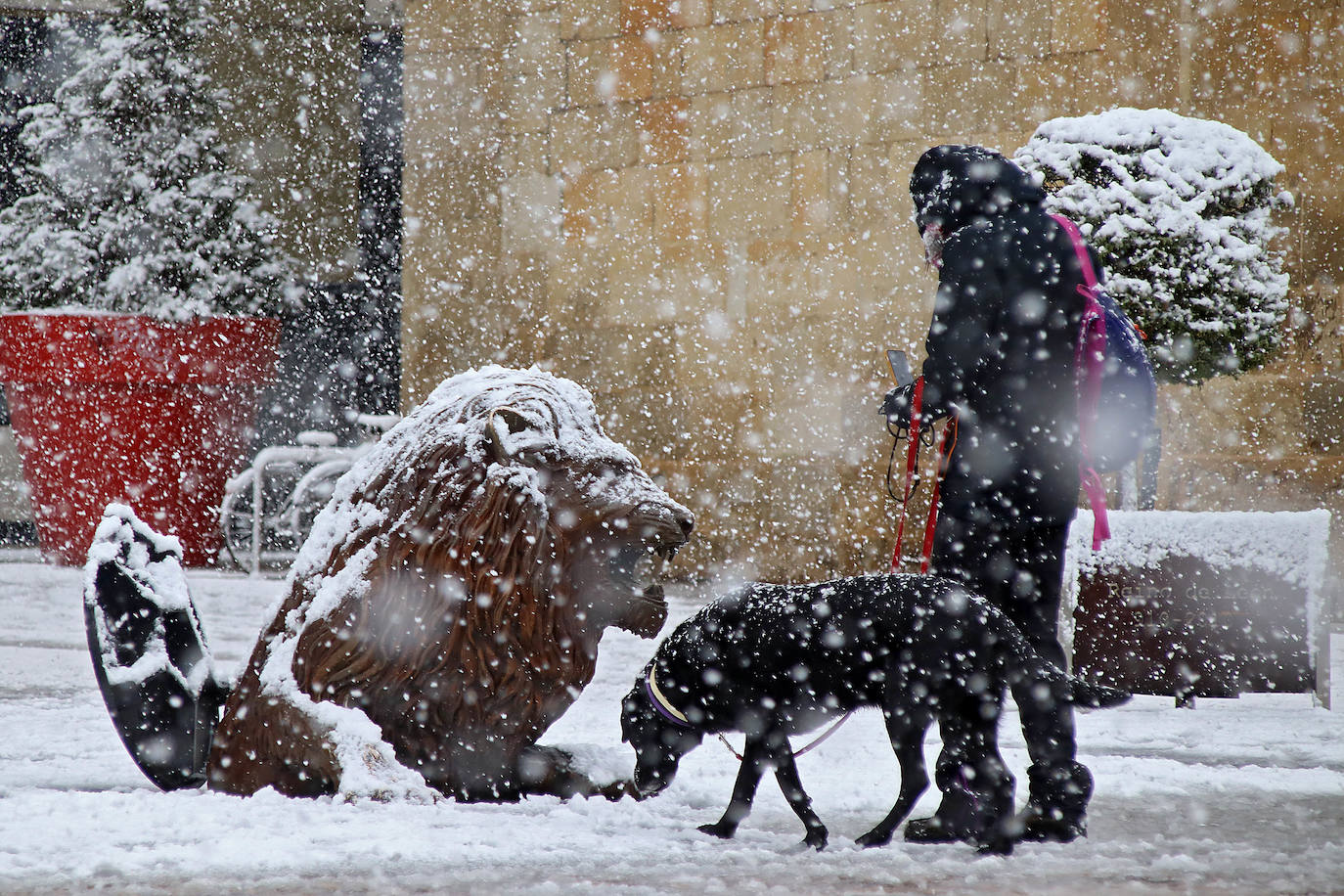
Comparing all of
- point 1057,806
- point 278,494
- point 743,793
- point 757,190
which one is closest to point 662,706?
point 743,793

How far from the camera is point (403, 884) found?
6.28ft

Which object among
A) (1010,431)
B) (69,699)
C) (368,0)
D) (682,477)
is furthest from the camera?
(368,0)

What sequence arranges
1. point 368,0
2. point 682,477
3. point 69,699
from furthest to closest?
point 368,0 → point 682,477 → point 69,699

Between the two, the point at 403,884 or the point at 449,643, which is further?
the point at 449,643

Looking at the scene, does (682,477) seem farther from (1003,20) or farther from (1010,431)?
(1010,431)

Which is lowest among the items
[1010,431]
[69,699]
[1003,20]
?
[69,699]

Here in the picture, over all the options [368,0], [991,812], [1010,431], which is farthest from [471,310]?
[991,812]

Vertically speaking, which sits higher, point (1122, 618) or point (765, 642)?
A: point (765, 642)

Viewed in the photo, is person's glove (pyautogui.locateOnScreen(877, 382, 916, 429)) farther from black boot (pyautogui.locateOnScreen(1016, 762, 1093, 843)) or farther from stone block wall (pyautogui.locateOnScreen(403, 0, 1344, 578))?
stone block wall (pyautogui.locateOnScreen(403, 0, 1344, 578))

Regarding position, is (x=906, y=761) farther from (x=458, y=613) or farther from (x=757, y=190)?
(x=757, y=190)

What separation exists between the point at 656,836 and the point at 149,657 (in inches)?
44.4

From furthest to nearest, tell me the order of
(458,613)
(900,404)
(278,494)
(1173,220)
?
(278,494) → (1173,220) → (900,404) → (458,613)

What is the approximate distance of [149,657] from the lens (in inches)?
97.1

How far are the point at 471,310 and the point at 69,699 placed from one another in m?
4.24
